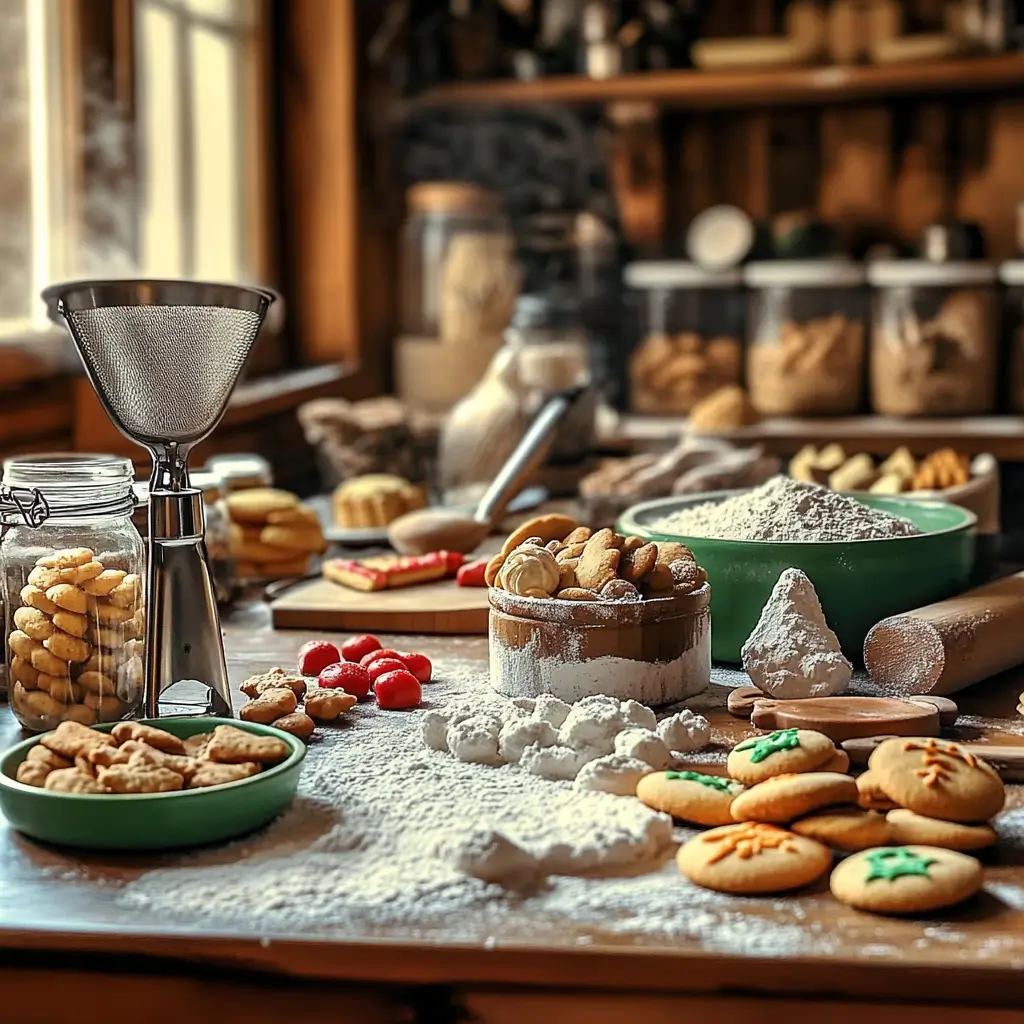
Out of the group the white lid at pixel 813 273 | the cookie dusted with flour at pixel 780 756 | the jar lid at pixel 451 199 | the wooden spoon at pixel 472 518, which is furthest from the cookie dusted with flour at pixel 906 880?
the jar lid at pixel 451 199

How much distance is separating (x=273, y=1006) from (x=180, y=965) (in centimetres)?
5

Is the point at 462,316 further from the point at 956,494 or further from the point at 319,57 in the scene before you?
the point at 956,494

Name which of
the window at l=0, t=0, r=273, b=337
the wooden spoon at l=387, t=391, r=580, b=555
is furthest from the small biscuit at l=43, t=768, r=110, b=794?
the window at l=0, t=0, r=273, b=337

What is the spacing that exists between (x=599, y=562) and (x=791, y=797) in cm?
29

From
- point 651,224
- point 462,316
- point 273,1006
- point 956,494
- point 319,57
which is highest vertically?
point 319,57

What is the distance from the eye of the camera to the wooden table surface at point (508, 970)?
2.18 ft

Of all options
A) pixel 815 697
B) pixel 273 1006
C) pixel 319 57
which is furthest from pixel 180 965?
pixel 319 57

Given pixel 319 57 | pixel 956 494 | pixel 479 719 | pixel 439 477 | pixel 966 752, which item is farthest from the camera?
pixel 319 57

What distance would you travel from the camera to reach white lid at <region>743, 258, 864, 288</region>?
2828 mm

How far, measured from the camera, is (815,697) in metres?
1.03

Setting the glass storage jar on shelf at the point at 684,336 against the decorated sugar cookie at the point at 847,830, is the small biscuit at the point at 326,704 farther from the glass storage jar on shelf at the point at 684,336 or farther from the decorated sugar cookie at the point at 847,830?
the glass storage jar on shelf at the point at 684,336

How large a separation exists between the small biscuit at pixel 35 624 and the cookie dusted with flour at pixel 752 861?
18.0 inches

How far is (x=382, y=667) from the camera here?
113 centimetres

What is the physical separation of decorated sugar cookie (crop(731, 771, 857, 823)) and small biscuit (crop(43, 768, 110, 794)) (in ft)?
1.13
